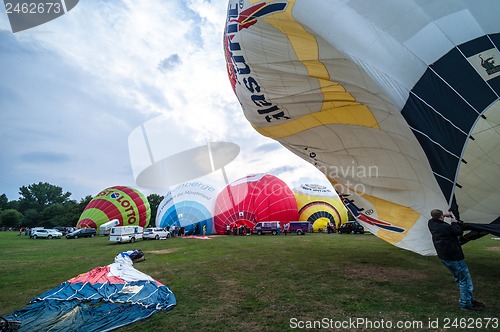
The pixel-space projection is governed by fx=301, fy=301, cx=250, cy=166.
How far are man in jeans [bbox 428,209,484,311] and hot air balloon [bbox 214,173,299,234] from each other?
22.2 metres

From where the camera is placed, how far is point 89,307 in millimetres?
5688

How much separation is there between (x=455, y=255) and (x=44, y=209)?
286 ft

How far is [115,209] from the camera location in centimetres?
3048

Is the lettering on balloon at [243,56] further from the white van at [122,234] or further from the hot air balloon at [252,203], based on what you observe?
the hot air balloon at [252,203]

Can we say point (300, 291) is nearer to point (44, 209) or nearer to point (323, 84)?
point (323, 84)

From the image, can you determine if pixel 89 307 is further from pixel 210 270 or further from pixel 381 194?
pixel 381 194

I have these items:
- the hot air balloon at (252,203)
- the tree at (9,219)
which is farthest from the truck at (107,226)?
the tree at (9,219)

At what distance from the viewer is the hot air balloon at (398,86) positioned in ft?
19.3

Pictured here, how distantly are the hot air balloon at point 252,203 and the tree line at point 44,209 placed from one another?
→ 135 feet

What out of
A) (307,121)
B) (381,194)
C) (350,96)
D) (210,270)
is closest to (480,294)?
(381,194)

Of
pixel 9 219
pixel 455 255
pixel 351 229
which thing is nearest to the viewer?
pixel 455 255

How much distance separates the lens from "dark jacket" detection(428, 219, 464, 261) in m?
4.90

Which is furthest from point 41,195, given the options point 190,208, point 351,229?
point 351,229

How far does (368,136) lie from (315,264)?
4.47m
